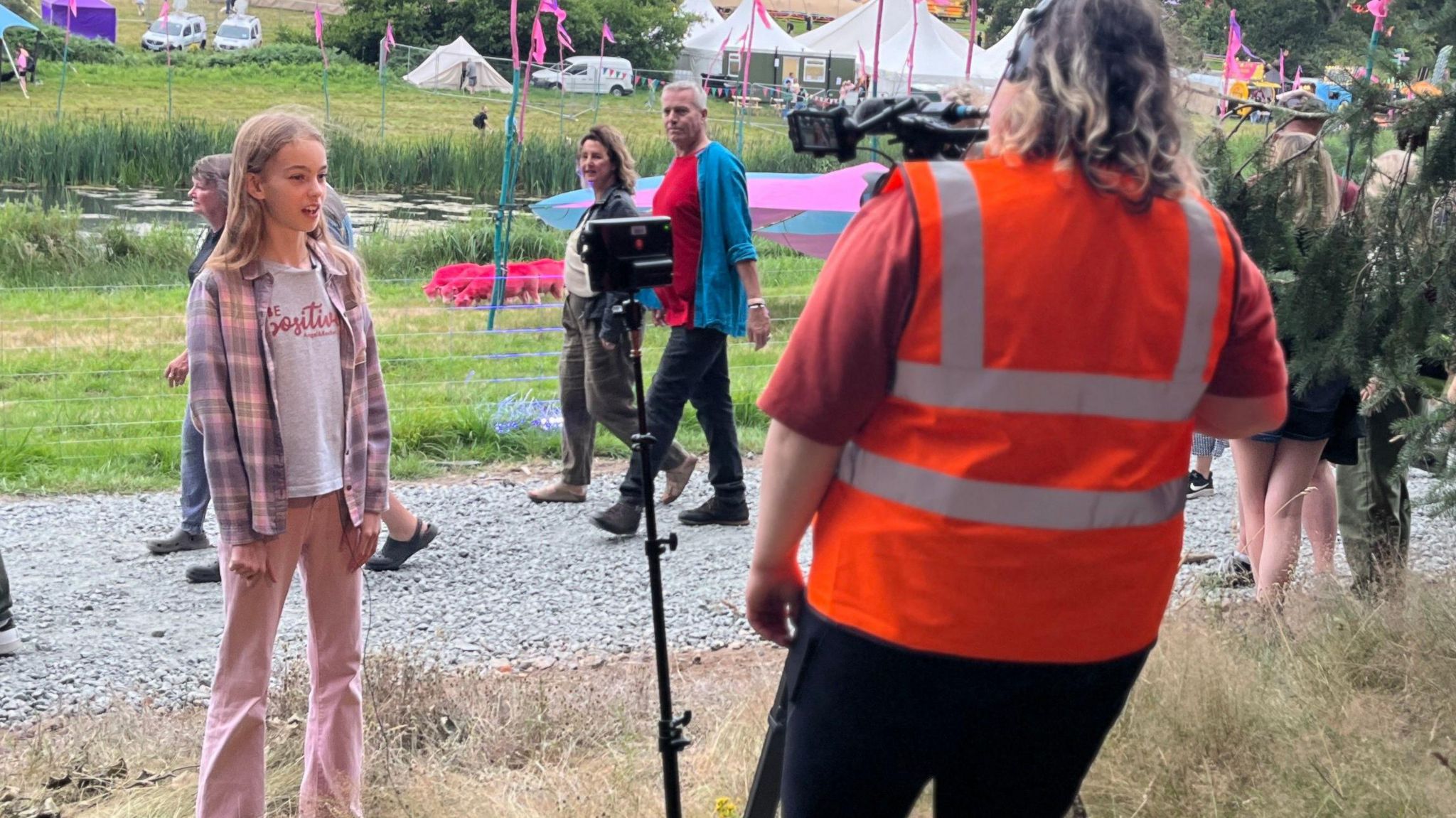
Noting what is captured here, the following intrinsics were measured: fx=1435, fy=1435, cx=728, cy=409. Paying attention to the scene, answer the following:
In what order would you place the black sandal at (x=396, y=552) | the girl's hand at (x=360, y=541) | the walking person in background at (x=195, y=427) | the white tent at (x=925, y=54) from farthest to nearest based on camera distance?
the white tent at (x=925, y=54), the black sandal at (x=396, y=552), the walking person in background at (x=195, y=427), the girl's hand at (x=360, y=541)

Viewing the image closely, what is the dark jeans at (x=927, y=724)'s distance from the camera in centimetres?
198

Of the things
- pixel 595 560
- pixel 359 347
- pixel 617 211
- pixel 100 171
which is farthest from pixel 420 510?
pixel 100 171

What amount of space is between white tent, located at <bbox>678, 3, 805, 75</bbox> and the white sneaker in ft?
92.0

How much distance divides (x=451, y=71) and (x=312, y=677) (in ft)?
126

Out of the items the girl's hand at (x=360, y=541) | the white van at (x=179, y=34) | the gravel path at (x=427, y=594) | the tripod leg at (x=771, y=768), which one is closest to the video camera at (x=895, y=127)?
the tripod leg at (x=771, y=768)

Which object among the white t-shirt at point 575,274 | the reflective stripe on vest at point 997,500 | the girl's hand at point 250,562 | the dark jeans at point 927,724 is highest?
the reflective stripe on vest at point 997,500

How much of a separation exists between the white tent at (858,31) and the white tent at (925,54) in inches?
34.7

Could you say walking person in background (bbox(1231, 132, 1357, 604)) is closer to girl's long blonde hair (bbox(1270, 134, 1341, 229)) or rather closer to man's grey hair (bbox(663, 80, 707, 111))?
girl's long blonde hair (bbox(1270, 134, 1341, 229))

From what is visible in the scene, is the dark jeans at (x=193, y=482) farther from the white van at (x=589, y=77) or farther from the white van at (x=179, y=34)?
the white van at (x=179, y=34)

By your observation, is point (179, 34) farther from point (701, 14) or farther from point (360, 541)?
point (360, 541)

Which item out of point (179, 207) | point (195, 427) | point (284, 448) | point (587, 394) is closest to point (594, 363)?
point (587, 394)

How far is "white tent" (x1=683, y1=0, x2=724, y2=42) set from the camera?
5197 cm

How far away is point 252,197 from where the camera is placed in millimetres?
3469

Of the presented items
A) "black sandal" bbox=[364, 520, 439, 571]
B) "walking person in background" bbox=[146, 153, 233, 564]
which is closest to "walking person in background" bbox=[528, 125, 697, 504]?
"black sandal" bbox=[364, 520, 439, 571]
